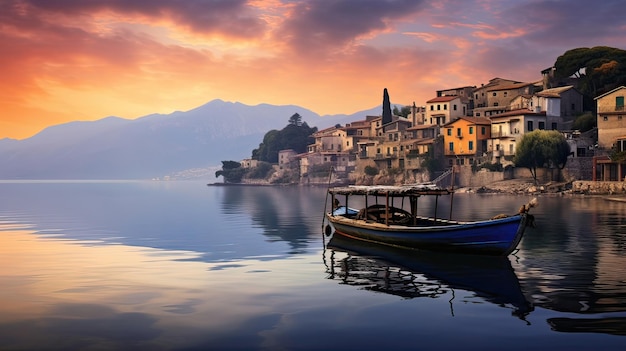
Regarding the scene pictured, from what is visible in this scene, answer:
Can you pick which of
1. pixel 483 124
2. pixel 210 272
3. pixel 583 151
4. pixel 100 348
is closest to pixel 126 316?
pixel 100 348

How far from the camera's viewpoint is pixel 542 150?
87.4 meters

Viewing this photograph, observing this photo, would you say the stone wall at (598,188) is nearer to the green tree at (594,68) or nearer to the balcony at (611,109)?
the balcony at (611,109)

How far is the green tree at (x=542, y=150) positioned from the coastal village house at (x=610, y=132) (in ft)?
17.1

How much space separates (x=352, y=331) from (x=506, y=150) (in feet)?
289

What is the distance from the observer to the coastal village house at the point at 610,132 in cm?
8012

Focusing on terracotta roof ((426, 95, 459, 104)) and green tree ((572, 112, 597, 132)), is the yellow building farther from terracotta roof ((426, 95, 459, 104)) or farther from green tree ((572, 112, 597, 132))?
green tree ((572, 112, 597, 132))

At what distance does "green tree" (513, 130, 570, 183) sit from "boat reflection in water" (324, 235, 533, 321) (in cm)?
6328

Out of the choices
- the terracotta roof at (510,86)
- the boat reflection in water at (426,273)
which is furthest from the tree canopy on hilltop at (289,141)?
the boat reflection in water at (426,273)

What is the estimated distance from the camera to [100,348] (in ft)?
46.5

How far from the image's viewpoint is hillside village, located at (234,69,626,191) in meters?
85.6

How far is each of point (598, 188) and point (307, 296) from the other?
7122cm

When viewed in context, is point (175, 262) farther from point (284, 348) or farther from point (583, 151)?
point (583, 151)

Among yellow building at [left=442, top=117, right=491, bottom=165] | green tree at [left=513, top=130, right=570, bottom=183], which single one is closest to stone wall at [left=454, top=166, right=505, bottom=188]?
yellow building at [left=442, top=117, right=491, bottom=165]

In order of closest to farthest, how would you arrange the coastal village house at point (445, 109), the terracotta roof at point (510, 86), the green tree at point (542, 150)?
1. the green tree at point (542, 150)
2. the terracotta roof at point (510, 86)
3. the coastal village house at point (445, 109)
